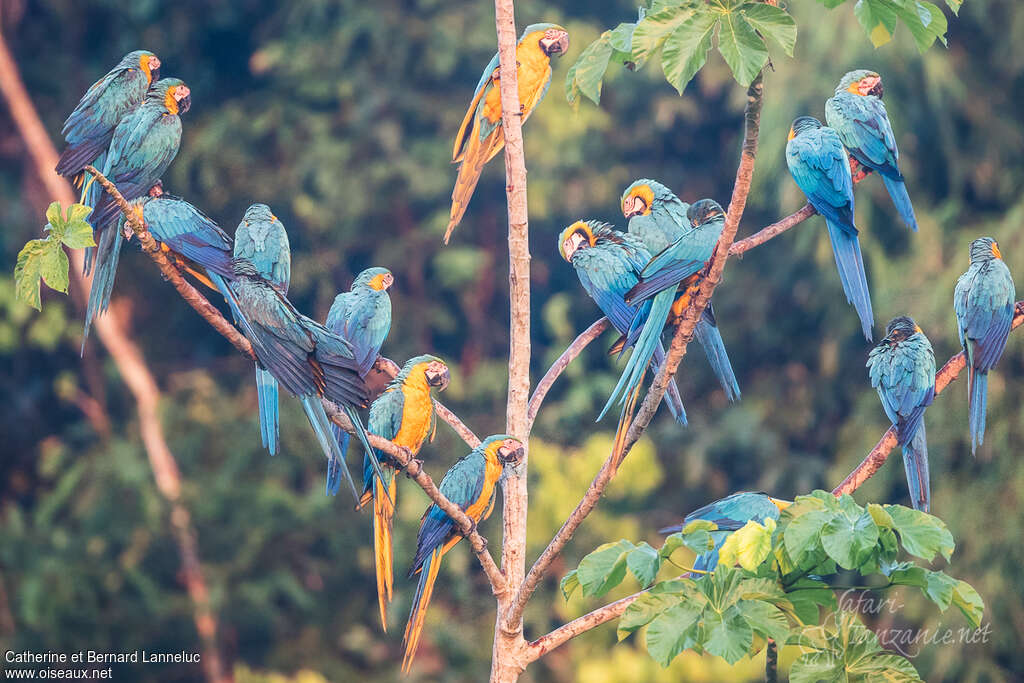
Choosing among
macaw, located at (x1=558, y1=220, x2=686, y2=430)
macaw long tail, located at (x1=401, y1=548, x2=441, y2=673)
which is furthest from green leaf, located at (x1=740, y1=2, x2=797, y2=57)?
macaw long tail, located at (x1=401, y1=548, x2=441, y2=673)

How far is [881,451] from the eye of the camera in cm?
250

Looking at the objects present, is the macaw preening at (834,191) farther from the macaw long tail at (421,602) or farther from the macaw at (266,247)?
the macaw at (266,247)

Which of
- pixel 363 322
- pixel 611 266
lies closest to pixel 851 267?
pixel 611 266

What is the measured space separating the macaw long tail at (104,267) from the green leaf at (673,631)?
145cm

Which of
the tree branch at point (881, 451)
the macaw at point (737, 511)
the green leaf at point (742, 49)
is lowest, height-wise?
the macaw at point (737, 511)

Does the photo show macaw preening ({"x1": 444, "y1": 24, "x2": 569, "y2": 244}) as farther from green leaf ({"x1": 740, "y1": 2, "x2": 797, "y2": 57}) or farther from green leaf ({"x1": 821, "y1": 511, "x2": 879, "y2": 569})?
green leaf ({"x1": 821, "y1": 511, "x2": 879, "y2": 569})

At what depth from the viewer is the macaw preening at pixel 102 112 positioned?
262 cm

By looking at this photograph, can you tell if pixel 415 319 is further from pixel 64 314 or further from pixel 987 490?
pixel 987 490

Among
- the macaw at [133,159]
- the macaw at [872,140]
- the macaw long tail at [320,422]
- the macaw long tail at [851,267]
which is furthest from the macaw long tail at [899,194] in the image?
the macaw at [133,159]

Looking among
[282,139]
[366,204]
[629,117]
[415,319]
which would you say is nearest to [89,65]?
[282,139]

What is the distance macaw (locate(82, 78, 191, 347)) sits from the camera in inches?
98.0

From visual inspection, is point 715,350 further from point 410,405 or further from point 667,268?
point 410,405

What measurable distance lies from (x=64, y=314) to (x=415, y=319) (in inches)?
116

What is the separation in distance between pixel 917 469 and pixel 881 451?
237 mm
